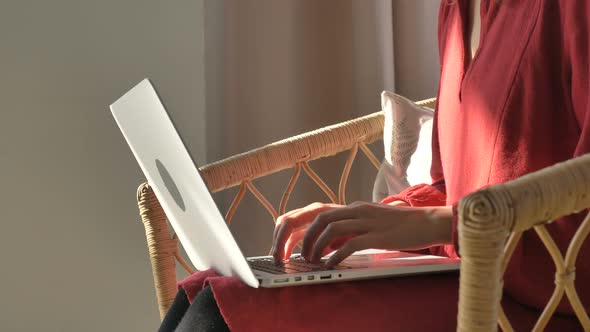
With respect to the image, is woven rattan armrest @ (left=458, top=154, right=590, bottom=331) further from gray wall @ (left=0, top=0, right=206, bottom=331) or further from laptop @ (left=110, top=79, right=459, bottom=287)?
gray wall @ (left=0, top=0, right=206, bottom=331)

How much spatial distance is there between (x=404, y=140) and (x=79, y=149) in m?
0.74

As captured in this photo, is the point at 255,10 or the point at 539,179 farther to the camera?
the point at 255,10

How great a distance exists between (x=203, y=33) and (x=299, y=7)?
22 cm

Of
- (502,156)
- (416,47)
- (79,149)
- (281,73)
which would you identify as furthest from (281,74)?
(502,156)

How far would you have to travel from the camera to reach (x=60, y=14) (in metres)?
1.71

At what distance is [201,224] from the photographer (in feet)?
2.71

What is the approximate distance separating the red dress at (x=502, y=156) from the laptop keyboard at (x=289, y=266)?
34 mm

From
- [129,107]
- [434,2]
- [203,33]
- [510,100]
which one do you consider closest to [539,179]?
[510,100]

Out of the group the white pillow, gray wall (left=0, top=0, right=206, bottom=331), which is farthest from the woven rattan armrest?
gray wall (left=0, top=0, right=206, bottom=331)

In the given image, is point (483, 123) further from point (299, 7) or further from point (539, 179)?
point (299, 7)

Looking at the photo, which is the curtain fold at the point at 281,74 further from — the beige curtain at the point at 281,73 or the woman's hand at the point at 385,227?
the woman's hand at the point at 385,227

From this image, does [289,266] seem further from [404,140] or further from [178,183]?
[404,140]

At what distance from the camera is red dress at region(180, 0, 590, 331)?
0.76 m

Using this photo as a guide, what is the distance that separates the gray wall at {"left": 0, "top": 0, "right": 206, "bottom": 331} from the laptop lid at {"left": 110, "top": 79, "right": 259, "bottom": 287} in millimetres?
736
